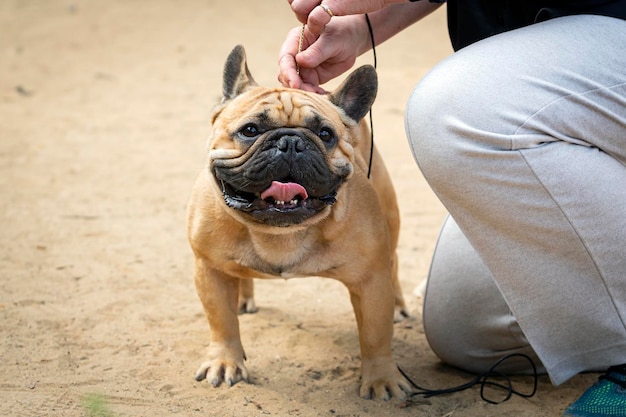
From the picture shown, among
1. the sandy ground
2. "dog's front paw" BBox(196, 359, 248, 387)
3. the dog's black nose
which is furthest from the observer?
"dog's front paw" BBox(196, 359, 248, 387)

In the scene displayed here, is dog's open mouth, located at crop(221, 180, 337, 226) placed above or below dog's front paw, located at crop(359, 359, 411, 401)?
above

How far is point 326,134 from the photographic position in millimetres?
2637

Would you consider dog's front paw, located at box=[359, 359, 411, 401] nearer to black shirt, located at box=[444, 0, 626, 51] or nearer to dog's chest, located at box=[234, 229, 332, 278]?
dog's chest, located at box=[234, 229, 332, 278]

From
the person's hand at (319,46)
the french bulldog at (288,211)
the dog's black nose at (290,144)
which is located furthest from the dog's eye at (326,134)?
the person's hand at (319,46)

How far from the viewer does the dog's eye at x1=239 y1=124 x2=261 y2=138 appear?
8.45 ft

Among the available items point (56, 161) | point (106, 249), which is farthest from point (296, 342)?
point (56, 161)

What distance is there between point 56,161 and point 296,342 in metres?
2.89

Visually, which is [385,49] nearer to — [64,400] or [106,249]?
[106,249]

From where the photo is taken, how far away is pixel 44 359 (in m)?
2.86

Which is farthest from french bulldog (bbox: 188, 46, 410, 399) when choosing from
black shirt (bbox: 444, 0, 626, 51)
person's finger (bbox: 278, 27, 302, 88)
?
black shirt (bbox: 444, 0, 626, 51)

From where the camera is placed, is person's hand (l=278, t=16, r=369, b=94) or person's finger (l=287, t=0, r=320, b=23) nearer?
person's finger (l=287, t=0, r=320, b=23)

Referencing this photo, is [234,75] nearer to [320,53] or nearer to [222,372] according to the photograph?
[320,53]

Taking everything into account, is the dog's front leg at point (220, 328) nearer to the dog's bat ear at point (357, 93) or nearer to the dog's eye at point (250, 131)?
the dog's eye at point (250, 131)

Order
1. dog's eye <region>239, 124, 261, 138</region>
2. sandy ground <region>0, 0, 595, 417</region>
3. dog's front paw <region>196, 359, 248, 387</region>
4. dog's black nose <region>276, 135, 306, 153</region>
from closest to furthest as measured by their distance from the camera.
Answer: dog's black nose <region>276, 135, 306, 153</region>, dog's eye <region>239, 124, 261, 138</region>, sandy ground <region>0, 0, 595, 417</region>, dog's front paw <region>196, 359, 248, 387</region>
